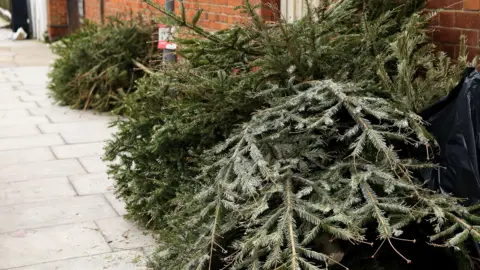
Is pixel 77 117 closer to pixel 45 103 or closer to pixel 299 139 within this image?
pixel 45 103

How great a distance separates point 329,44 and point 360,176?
1.06 m

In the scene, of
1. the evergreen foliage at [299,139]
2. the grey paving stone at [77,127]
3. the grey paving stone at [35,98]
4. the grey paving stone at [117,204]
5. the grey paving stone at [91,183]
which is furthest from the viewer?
the grey paving stone at [35,98]

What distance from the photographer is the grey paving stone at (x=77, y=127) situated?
830 cm

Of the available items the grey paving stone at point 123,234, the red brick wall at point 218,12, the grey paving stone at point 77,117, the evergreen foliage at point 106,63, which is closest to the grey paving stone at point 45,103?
the evergreen foliage at point 106,63

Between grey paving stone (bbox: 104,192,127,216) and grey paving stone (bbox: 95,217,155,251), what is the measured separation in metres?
Result: 0.16

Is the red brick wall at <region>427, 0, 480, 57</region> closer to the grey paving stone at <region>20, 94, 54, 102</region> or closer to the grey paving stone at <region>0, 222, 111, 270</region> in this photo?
the grey paving stone at <region>0, 222, 111, 270</region>

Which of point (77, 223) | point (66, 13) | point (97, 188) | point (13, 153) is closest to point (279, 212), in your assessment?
point (77, 223)

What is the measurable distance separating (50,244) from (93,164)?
212 cm

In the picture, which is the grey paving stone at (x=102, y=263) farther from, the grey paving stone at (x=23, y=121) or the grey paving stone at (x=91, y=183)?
the grey paving stone at (x=23, y=121)

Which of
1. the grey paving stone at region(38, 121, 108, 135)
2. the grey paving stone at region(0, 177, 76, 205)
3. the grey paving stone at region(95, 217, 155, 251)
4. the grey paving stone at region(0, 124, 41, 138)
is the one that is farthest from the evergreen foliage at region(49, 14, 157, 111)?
the grey paving stone at region(95, 217, 155, 251)

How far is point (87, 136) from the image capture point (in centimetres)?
805

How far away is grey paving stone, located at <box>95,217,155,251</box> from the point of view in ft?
16.0

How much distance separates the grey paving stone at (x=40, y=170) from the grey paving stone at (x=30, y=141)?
2.42 feet

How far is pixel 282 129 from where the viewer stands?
3578mm
